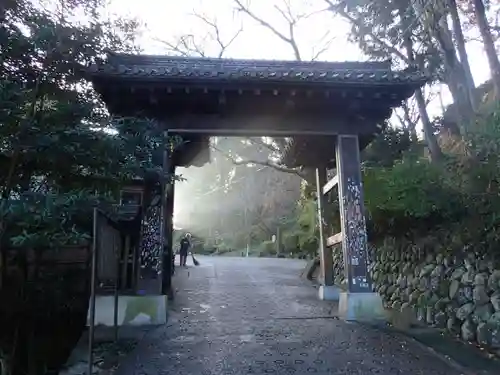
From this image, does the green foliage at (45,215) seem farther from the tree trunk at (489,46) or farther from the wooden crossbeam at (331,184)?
the tree trunk at (489,46)

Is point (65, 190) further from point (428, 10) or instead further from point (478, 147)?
point (428, 10)

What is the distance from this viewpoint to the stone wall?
6.70 metres

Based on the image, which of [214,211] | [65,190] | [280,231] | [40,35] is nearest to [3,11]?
[40,35]

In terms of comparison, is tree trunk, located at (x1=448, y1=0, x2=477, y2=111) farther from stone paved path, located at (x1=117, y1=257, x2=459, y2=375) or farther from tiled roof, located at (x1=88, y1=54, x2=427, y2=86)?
stone paved path, located at (x1=117, y1=257, x2=459, y2=375)

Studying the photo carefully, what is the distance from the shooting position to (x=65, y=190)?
20.4 feet

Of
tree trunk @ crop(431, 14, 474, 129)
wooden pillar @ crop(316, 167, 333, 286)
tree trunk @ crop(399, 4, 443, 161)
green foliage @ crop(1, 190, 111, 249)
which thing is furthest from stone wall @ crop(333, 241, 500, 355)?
green foliage @ crop(1, 190, 111, 249)

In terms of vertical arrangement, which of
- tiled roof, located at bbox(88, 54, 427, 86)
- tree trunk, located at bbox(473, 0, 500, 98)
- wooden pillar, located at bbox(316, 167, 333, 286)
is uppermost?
tree trunk, located at bbox(473, 0, 500, 98)

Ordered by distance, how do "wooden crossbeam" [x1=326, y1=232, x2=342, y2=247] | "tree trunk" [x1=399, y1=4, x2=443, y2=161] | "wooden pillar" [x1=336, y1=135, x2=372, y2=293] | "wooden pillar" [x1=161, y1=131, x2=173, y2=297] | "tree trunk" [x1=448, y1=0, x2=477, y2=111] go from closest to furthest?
"wooden pillar" [x1=161, y1=131, x2=173, y2=297], "wooden pillar" [x1=336, y1=135, x2=372, y2=293], "wooden crossbeam" [x1=326, y1=232, x2=342, y2=247], "tree trunk" [x1=448, y1=0, x2=477, y2=111], "tree trunk" [x1=399, y1=4, x2=443, y2=161]

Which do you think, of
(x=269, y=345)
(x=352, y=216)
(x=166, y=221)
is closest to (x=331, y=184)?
(x=352, y=216)

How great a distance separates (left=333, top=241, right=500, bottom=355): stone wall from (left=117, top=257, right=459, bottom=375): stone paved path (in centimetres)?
114

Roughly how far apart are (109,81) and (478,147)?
6330 millimetres

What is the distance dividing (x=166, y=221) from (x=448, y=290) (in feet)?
21.2

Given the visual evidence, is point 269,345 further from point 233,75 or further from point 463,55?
point 463,55

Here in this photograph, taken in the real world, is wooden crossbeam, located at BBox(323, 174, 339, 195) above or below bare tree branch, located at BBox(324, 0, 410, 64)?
below
